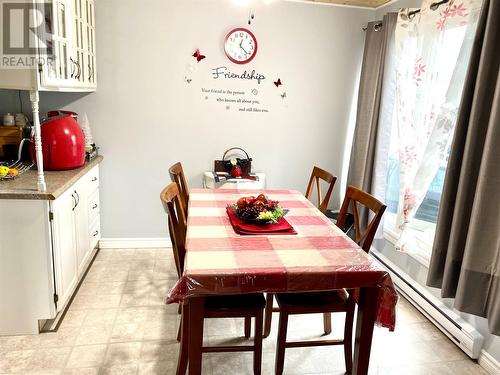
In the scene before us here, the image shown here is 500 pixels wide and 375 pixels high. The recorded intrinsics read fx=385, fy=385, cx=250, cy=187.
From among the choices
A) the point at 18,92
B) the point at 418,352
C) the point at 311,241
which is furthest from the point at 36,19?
the point at 418,352

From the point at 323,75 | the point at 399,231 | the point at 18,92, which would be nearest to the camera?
the point at 399,231

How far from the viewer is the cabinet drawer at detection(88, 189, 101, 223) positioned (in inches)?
118

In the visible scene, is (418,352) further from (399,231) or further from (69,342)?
(69,342)

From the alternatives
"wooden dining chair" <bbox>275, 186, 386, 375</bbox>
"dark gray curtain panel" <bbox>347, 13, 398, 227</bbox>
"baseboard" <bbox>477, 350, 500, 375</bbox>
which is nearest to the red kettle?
"wooden dining chair" <bbox>275, 186, 386, 375</bbox>

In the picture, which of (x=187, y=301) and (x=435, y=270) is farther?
(x=435, y=270)

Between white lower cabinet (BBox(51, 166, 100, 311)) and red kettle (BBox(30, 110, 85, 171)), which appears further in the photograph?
red kettle (BBox(30, 110, 85, 171))

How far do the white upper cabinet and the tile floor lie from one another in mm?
1394

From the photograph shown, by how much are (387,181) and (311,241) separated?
5.67ft

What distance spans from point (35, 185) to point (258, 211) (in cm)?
127

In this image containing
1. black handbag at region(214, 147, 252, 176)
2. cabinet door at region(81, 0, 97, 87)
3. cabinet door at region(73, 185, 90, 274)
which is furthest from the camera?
black handbag at region(214, 147, 252, 176)

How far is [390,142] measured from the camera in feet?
10.4

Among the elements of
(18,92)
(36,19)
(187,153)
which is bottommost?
(187,153)

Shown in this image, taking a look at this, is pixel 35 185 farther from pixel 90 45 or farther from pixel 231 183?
pixel 231 183

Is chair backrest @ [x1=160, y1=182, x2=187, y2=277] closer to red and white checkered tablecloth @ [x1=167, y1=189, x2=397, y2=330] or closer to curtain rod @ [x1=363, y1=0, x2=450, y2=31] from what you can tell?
red and white checkered tablecloth @ [x1=167, y1=189, x2=397, y2=330]
